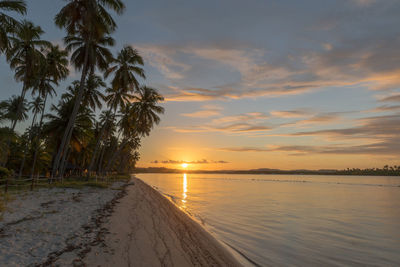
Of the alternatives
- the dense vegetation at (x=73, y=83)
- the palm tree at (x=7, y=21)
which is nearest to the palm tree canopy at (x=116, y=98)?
the dense vegetation at (x=73, y=83)

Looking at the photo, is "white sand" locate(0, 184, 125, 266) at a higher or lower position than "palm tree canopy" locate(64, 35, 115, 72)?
lower

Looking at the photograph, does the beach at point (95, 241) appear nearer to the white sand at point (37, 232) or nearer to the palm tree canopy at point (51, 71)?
the white sand at point (37, 232)

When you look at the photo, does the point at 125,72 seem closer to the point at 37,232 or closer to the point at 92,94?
the point at 92,94

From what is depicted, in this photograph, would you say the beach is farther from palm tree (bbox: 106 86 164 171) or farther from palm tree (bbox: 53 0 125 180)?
A: palm tree (bbox: 106 86 164 171)

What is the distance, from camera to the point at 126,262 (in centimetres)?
543

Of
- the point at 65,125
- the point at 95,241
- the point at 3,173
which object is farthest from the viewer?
the point at 65,125

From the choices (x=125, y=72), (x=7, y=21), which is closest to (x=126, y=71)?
(x=125, y=72)

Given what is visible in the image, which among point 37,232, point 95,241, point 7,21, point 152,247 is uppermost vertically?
point 7,21

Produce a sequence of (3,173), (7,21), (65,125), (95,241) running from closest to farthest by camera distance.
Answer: (95,241) → (7,21) → (3,173) → (65,125)

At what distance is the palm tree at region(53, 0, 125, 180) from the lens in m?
19.1

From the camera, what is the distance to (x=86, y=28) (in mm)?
19219

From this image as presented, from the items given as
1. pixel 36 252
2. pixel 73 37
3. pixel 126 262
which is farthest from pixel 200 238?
pixel 73 37

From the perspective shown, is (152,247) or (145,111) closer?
(152,247)

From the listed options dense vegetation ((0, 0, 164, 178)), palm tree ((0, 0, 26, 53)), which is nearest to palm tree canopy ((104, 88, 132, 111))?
dense vegetation ((0, 0, 164, 178))
